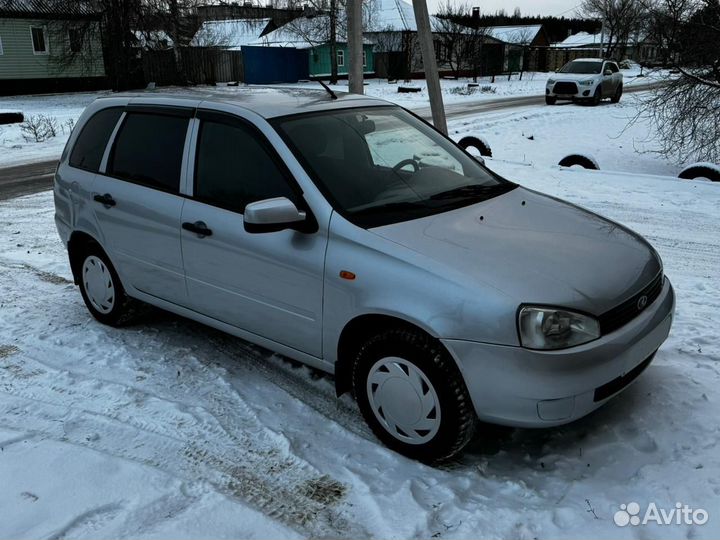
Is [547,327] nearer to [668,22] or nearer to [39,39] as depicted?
[668,22]

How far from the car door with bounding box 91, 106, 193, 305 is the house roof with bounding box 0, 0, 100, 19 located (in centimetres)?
2738

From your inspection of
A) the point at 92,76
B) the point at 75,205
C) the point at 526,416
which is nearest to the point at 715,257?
the point at 526,416

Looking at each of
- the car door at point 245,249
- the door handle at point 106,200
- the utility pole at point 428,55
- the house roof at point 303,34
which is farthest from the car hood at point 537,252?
the house roof at point 303,34

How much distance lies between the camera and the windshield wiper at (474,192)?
389 cm

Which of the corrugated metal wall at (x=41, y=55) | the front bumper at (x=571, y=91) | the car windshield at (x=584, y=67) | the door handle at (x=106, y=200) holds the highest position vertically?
the corrugated metal wall at (x=41, y=55)

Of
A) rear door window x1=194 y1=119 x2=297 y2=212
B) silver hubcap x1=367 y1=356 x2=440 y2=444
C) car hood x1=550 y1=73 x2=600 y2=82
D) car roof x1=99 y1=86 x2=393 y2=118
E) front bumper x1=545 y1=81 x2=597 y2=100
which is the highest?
car hood x1=550 y1=73 x2=600 y2=82

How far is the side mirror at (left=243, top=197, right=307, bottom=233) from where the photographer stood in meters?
3.34

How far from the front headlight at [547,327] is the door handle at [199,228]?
2.06 m

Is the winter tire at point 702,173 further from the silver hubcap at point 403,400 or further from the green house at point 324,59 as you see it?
the green house at point 324,59

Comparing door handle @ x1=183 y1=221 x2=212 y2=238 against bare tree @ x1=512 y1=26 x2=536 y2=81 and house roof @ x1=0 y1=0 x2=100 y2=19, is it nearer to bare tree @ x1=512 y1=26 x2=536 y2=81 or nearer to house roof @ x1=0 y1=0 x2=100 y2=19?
house roof @ x1=0 y1=0 x2=100 y2=19

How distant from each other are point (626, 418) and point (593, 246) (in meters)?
0.99

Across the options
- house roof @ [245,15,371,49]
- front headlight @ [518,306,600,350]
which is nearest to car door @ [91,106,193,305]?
front headlight @ [518,306,600,350]

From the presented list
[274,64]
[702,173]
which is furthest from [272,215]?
[274,64]

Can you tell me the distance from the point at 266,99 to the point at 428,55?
7.12m
